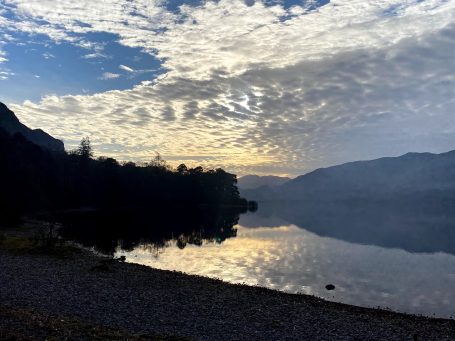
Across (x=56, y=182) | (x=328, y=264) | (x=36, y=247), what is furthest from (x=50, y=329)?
(x=56, y=182)

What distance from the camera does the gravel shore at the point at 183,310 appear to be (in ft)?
70.9

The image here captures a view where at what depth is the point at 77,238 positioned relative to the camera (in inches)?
2872

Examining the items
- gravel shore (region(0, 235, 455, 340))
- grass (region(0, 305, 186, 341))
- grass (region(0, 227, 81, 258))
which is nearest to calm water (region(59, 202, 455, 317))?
gravel shore (region(0, 235, 455, 340))

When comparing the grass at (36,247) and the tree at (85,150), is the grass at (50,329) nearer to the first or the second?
the grass at (36,247)

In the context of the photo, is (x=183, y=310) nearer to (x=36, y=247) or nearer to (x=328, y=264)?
(x=36, y=247)

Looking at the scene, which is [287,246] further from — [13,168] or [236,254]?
[13,168]

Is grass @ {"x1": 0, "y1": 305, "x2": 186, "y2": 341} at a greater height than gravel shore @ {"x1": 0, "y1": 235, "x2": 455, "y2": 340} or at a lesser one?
greater

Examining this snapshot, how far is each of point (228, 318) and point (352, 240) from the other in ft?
226

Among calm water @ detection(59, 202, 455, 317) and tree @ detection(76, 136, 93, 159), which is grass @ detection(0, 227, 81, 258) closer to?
calm water @ detection(59, 202, 455, 317)

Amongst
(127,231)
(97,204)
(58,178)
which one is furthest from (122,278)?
(97,204)

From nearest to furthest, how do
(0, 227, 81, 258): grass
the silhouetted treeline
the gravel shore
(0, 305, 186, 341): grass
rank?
1. (0, 305, 186, 341): grass
2. the gravel shore
3. (0, 227, 81, 258): grass
4. the silhouetted treeline

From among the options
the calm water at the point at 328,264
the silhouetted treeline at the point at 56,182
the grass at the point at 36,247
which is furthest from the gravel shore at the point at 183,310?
the silhouetted treeline at the point at 56,182

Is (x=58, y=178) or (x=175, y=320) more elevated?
(x=58, y=178)

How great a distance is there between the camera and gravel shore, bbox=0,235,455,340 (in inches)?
851
